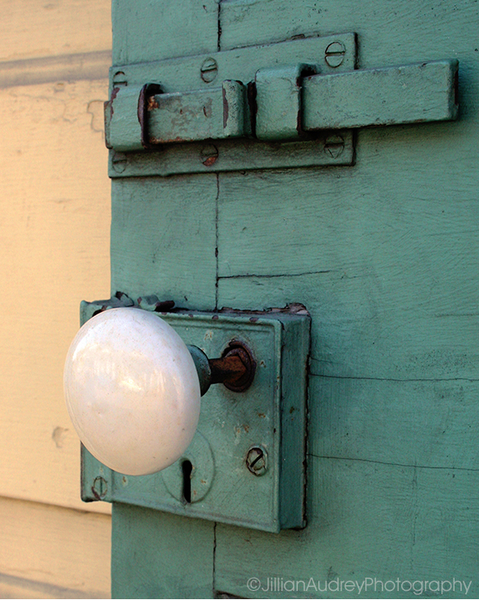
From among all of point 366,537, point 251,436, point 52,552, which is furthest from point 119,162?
point 52,552

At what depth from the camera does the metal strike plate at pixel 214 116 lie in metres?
0.57

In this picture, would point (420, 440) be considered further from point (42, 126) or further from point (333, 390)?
point (42, 126)

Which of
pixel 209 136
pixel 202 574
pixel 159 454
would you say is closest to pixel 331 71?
pixel 209 136

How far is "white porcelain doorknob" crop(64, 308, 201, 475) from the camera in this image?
1.45ft

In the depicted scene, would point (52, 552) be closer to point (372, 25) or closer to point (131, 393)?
point (131, 393)

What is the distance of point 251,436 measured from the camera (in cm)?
58

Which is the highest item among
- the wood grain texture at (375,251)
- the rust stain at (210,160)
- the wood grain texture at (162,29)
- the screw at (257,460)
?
the wood grain texture at (162,29)

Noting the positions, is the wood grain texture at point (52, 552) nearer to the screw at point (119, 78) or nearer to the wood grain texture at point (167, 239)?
the wood grain texture at point (167, 239)

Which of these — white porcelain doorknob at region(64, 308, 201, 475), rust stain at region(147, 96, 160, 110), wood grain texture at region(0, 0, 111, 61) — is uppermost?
wood grain texture at region(0, 0, 111, 61)

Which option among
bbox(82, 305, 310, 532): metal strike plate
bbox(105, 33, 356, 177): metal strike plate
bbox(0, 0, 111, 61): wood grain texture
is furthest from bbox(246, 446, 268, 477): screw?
bbox(0, 0, 111, 61): wood grain texture

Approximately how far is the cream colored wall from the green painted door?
0.24 meters

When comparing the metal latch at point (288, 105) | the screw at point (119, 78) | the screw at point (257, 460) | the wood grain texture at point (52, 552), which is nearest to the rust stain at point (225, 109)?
the metal latch at point (288, 105)

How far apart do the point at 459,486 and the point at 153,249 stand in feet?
1.22

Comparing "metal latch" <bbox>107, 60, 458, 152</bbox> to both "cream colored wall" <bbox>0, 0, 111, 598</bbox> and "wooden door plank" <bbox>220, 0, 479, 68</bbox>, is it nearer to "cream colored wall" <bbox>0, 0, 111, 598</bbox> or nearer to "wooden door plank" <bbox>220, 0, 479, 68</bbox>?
"wooden door plank" <bbox>220, 0, 479, 68</bbox>
